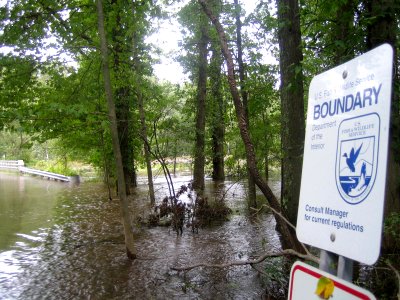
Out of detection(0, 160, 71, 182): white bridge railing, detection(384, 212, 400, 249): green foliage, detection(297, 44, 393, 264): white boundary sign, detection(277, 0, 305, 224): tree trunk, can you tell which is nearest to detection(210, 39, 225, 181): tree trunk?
detection(277, 0, 305, 224): tree trunk

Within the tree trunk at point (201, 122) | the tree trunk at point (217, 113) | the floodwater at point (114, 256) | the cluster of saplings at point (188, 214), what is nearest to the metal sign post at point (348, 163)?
the floodwater at point (114, 256)

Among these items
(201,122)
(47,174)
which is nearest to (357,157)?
(201,122)

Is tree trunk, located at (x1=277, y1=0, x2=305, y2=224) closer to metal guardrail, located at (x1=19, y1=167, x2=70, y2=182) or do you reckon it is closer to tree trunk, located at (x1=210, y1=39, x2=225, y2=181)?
tree trunk, located at (x1=210, y1=39, x2=225, y2=181)

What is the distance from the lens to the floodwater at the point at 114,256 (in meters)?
6.07

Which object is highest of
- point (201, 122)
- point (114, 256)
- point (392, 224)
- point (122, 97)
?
point (122, 97)

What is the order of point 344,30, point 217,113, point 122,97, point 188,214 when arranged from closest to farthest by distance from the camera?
point 344,30 < point 188,214 < point 122,97 < point 217,113

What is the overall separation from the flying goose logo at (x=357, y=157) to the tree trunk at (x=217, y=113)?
44.6 feet

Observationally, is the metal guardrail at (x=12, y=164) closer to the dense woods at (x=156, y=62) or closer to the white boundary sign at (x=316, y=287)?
the dense woods at (x=156, y=62)

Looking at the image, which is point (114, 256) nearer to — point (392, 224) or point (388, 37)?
point (392, 224)

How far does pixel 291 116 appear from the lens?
21.1ft

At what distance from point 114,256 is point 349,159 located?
7475 mm

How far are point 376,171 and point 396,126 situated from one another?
391 cm

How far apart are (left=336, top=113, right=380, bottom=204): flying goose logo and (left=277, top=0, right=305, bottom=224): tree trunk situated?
4.86 metres

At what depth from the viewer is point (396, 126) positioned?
4.53 meters
